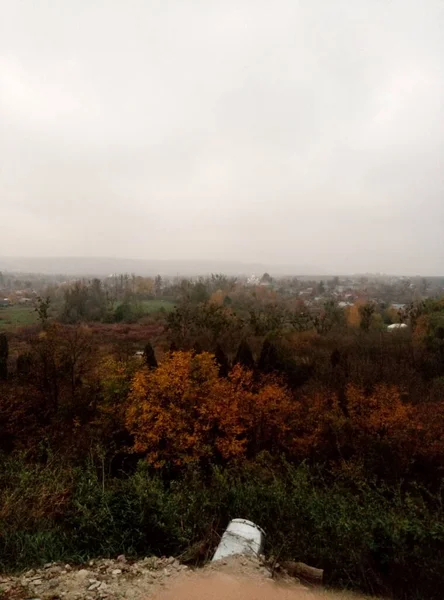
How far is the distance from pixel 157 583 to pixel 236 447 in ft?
35.6

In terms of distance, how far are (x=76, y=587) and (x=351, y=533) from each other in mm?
4432

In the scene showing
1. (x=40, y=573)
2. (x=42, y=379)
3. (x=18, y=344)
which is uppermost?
(x=40, y=573)

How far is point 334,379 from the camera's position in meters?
24.5

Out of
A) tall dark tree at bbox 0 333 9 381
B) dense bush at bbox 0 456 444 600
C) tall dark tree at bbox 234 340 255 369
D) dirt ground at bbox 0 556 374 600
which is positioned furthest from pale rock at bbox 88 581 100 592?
tall dark tree at bbox 0 333 9 381

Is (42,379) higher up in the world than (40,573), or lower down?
lower down

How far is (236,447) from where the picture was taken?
630 inches

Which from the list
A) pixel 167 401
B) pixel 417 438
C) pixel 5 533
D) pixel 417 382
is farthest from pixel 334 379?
pixel 5 533

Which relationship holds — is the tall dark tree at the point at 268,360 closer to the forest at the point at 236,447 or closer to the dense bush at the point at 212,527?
the forest at the point at 236,447

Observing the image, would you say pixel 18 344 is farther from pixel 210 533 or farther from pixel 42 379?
pixel 210 533

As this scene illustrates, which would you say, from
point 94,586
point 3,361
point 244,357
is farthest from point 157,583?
point 3,361

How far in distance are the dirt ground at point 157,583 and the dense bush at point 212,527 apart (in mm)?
410

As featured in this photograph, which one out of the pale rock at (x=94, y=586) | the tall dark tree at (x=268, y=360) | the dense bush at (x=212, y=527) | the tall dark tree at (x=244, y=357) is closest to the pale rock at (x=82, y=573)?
the pale rock at (x=94, y=586)

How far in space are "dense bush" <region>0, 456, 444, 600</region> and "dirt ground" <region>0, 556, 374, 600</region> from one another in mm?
410

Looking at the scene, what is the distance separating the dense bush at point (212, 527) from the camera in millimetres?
5941
